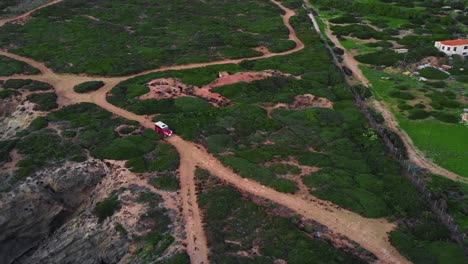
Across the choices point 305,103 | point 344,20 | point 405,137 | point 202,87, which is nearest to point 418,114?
point 405,137

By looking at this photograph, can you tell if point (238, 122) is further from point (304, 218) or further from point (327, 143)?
point (304, 218)

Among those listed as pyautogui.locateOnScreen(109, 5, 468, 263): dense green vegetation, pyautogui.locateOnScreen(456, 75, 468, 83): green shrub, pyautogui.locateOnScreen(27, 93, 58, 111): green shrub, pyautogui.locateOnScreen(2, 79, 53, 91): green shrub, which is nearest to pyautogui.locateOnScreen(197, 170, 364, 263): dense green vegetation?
pyautogui.locateOnScreen(109, 5, 468, 263): dense green vegetation

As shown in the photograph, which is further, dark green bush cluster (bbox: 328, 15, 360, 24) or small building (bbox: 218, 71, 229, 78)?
dark green bush cluster (bbox: 328, 15, 360, 24)

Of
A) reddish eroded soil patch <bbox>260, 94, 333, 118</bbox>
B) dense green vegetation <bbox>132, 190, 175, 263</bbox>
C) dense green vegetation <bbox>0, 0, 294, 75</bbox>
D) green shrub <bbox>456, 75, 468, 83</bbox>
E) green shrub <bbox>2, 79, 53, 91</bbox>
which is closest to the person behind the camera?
dense green vegetation <bbox>132, 190, 175, 263</bbox>

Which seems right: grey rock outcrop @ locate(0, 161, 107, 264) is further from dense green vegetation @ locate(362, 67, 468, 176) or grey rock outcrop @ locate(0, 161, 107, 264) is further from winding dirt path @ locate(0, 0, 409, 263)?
dense green vegetation @ locate(362, 67, 468, 176)

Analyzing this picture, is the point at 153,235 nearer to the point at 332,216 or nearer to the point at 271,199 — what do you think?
the point at 271,199

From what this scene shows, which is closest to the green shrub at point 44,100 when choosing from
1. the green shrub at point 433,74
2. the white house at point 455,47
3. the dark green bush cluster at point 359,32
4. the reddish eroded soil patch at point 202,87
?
the reddish eroded soil patch at point 202,87
